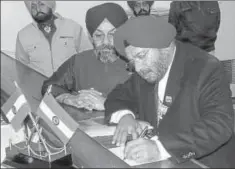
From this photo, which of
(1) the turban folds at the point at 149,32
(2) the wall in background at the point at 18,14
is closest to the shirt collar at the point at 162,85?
(1) the turban folds at the point at 149,32

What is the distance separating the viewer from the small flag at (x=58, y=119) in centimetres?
160

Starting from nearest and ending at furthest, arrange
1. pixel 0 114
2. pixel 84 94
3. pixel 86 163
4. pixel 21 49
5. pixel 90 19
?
pixel 86 163 < pixel 0 114 < pixel 84 94 < pixel 90 19 < pixel 21 49

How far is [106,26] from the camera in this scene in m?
3.30

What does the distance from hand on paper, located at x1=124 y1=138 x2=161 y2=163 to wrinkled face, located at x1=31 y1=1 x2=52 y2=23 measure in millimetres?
3316

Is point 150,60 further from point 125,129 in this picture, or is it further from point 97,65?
point 97,65

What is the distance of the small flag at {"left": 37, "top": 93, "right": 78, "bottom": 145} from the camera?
5.24ft

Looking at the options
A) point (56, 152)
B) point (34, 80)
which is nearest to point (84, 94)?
point (34, 80)

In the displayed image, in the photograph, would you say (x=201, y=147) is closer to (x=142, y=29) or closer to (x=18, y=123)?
(x=142, y=29)

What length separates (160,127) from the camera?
202cm

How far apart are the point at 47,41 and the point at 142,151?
133 inches

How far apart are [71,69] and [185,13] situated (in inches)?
52.3

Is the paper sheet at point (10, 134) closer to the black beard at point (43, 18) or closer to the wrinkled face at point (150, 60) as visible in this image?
the wrinkled face at point (150, 60)

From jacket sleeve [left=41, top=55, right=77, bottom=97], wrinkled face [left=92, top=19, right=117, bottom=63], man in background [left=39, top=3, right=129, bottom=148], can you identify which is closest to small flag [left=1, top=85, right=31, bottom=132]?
man in background [left=39, top=3, right=129, bottom=148]

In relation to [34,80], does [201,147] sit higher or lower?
higher
